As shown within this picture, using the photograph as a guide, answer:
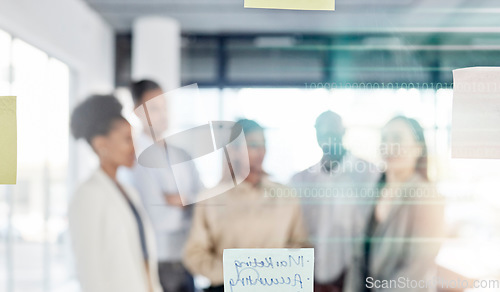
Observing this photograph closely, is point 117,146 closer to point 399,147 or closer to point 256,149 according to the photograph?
point 256,149

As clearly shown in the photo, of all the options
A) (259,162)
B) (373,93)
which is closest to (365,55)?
(373,93)

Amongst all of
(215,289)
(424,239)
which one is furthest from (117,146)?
(424,239)

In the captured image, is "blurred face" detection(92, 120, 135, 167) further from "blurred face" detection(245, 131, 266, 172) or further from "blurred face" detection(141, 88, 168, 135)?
"blurred face" detection(245, 131, 266, 172)

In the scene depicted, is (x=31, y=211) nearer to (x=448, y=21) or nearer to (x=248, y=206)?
(x=248, y=206)

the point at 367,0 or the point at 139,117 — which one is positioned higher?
the point at 367,0

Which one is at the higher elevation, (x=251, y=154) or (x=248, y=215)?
(x=251, y=154)

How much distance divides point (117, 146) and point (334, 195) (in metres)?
0.40

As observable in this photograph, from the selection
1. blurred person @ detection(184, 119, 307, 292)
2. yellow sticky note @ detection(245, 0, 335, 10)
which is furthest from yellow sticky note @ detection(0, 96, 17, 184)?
yellow sticky note @ detection(245, 0, 335, 10)

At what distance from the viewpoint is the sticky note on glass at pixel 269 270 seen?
81 cm

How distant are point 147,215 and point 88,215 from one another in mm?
106

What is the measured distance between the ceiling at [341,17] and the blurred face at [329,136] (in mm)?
171

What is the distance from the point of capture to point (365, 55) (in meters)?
0.79

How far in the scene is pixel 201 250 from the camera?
77 centimetres

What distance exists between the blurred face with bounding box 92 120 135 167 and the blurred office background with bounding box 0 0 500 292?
3 cm
